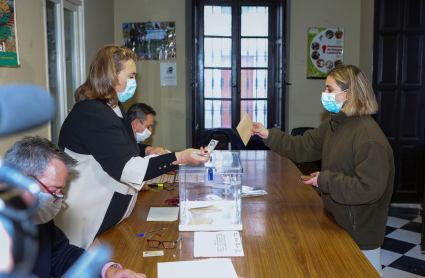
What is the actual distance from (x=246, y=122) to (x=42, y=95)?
2.35 meters

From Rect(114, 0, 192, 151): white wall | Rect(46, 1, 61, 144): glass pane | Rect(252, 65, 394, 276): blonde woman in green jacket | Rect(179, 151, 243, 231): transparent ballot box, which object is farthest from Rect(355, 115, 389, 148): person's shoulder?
Rect(114, 0, 192, 151): white wall

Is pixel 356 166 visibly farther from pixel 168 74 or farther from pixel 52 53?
pixel 168 74

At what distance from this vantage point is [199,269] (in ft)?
5.12

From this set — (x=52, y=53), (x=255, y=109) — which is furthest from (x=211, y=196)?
(x=255, y=109)

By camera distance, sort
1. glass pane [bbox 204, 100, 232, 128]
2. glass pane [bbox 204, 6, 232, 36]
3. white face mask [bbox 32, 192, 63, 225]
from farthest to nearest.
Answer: glass pane [bbox 204, 100, 232, 128] → glass pane [bbox 204, 6, 232, 36] → white face mask [bbox 32, 192, 63, 225]

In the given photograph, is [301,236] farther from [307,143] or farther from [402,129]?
[402,129]

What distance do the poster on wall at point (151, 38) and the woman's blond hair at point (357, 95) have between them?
398 centimetres

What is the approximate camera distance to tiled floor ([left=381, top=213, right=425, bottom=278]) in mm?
3391

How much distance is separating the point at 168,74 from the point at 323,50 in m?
2.25

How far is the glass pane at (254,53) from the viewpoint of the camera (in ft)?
19.1

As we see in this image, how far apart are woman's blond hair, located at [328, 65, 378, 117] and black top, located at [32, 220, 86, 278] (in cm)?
153

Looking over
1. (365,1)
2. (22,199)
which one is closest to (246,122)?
(22,199)

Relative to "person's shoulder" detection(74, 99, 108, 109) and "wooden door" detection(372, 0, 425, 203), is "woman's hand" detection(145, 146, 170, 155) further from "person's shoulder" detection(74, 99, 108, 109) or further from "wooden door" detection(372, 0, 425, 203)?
"wooden door" detection(372, 0, 425, 203)

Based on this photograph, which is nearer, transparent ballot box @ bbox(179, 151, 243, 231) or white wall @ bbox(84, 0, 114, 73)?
transparent ballot box @ bbox(179, 151, 243, 231)
